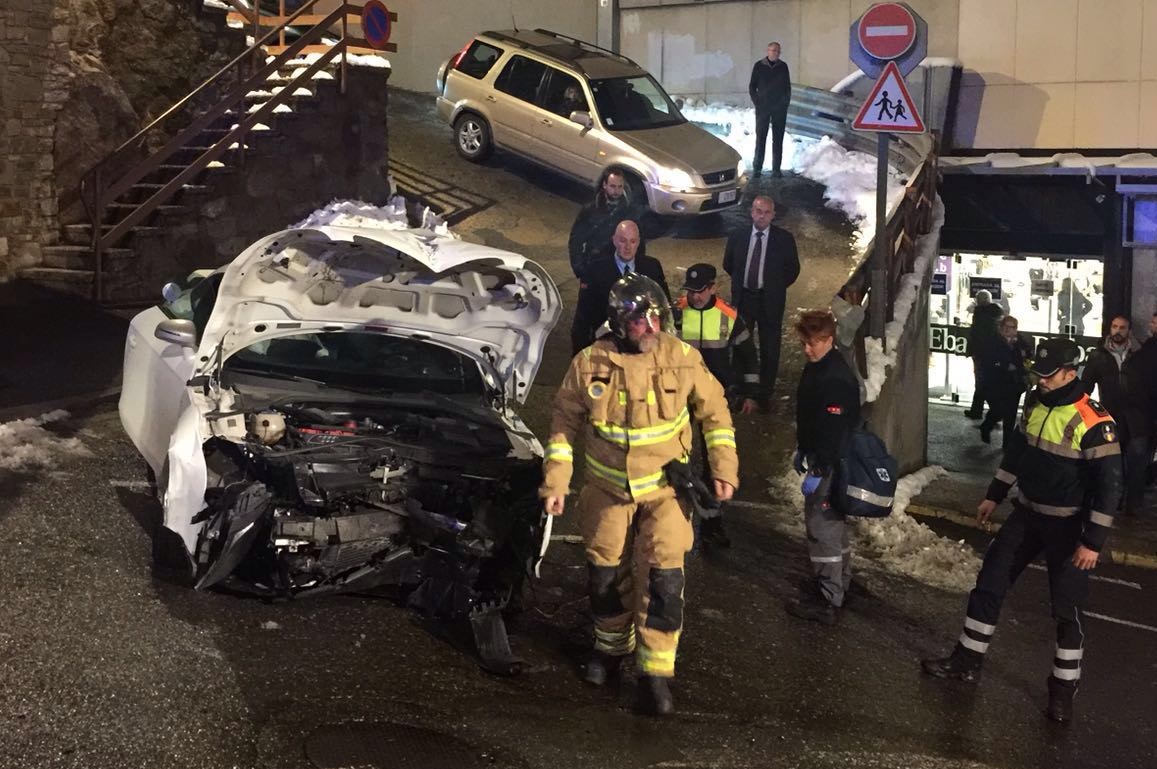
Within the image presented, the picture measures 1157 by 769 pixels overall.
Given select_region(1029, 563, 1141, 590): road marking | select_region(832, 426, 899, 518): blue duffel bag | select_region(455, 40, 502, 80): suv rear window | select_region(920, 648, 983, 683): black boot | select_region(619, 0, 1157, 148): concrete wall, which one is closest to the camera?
select_region(920, 648, 983, 683): black boot

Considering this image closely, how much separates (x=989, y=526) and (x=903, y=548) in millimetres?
2149

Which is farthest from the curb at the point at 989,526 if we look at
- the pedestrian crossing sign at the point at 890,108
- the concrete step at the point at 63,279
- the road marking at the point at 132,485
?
the concrete step at the point at 63,279

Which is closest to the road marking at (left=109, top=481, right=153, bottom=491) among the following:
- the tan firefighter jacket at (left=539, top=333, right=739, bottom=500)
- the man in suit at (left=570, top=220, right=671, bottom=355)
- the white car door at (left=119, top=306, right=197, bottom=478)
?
the white car door at (left=119, top=306, right=197, bottom=478)

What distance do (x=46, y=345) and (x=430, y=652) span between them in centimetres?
722

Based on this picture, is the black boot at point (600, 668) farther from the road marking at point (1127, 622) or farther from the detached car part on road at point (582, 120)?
the detached car part on road at point (582, 120)

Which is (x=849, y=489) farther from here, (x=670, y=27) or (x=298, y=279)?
(x=670, y=27)

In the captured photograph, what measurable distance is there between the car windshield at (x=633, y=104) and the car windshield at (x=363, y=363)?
8.85 metres

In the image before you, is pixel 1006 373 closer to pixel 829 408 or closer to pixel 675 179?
pixel 675 179

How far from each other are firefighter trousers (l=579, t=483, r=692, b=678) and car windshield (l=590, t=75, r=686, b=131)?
10.4m

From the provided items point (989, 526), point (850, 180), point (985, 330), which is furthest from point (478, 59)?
point (989, 526)

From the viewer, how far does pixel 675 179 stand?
14.6m

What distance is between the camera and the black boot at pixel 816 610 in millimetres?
6680

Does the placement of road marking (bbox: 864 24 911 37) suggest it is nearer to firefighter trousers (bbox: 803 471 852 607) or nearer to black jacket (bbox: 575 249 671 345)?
black jacket (bbox: 575 249 671 345)

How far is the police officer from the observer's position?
5594 mm
